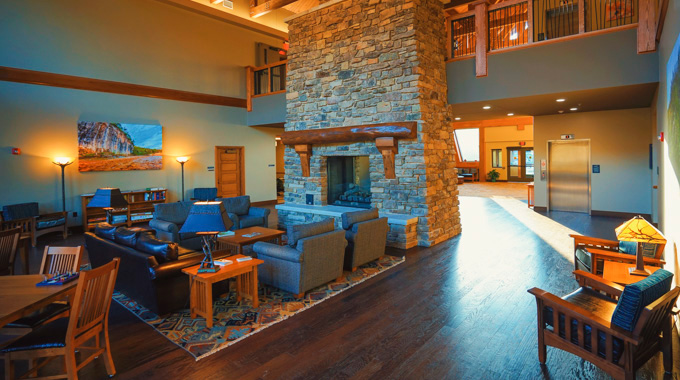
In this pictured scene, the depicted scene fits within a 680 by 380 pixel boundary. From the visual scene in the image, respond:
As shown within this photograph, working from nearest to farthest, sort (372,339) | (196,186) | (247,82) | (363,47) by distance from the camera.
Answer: (372,339), (363,47), (196,186), (247,82)

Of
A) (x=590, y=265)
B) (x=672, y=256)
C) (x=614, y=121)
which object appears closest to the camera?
(x=672, y=256)

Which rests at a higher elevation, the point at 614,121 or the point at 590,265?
the point at 614,121

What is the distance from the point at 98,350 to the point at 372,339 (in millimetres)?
2152

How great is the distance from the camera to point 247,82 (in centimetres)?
1154

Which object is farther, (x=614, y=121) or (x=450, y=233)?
A: (x=614, y=121)

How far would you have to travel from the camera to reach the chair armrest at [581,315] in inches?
85.2

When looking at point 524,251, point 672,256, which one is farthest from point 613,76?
point 672,256

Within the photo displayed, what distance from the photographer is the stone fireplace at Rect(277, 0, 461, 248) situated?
21.3 ft

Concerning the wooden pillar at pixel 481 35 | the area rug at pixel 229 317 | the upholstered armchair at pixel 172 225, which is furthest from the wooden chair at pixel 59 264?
the wooden pillar at pixel 481 35

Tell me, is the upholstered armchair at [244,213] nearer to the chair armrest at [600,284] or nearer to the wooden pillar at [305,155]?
the wooden pillar at [305,155]

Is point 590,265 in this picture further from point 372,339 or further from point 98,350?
point 98,350

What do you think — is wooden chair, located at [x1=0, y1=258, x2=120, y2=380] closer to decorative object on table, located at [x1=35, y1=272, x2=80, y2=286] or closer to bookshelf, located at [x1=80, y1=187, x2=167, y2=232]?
decorative object on table, located at [x1=35, y1=272, x2=80, y2=286]

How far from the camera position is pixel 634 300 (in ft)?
7.02

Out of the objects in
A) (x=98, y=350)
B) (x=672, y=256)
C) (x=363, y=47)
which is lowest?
(x=98, y=350)
